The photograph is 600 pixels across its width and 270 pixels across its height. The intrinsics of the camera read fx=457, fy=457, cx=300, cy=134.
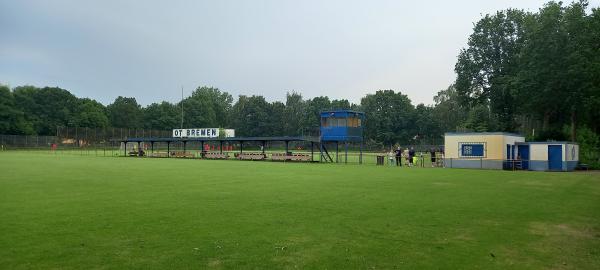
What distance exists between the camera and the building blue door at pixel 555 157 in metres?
34.1

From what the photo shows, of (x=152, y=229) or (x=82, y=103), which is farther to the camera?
(x=82, y=103)

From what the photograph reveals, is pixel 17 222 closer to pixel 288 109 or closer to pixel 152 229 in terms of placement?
pixel 152 229

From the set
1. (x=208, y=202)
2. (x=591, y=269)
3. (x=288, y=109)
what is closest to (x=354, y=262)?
(x=591, y=269)

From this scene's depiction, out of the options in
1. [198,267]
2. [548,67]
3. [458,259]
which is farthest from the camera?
[548,67]

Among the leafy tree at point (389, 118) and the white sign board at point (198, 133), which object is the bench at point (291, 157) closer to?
the white sign board at point (198, 133)

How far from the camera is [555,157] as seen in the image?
113ft

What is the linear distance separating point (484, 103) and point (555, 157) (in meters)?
32.7

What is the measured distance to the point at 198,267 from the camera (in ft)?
22.9

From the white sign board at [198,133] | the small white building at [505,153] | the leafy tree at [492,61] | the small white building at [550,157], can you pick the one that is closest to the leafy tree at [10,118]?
the white sign board at [198,133]

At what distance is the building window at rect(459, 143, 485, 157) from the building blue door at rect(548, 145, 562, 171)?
4.77 m

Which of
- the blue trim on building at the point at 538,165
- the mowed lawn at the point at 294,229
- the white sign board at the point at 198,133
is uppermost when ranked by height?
the white sign board at the point at 198,133

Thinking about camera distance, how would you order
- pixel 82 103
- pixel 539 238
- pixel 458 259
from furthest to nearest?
1. pixel 82 103
2. pixel 539 238
3. pixel 458 259

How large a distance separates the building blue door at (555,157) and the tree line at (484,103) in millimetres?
9900

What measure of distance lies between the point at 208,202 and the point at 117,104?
116 m
